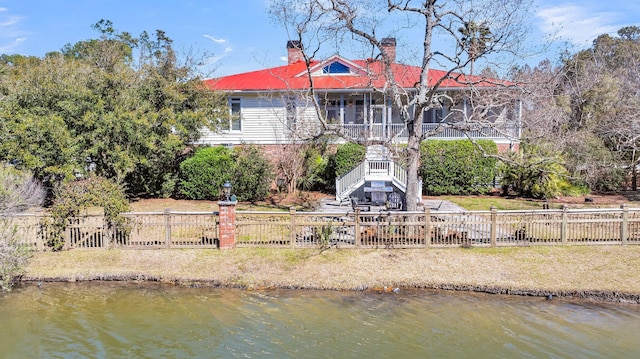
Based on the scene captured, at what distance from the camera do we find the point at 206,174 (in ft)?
68.1

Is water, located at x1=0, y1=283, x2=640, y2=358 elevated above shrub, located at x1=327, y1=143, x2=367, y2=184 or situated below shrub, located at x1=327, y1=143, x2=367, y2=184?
below

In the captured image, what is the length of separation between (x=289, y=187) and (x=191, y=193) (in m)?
4.44

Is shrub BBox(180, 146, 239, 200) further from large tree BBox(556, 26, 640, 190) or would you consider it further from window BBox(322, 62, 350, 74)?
large tree BBox(556, 26, 640, 190)

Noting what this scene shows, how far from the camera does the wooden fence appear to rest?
13180 millimetres

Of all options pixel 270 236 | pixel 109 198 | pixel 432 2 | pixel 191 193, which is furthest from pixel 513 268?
pixel 191 193

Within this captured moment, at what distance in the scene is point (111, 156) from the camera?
18219 mm

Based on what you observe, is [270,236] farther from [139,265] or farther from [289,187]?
[289,187]

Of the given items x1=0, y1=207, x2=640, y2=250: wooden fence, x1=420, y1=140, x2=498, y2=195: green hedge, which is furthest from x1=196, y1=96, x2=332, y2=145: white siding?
x1=0, y1=207, x2=640, y2=250: wooden fence

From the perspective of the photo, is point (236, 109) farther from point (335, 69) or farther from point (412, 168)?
point (412, 168)

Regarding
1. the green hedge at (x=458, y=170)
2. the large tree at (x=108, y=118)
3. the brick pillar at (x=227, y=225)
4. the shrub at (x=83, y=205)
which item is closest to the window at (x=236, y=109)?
the large tree at (x=108, y=118)

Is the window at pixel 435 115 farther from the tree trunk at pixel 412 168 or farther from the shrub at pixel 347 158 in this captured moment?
the tree trunk at pixel 412 168

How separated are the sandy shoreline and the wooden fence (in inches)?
11.9

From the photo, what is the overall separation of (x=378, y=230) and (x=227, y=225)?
420 cm

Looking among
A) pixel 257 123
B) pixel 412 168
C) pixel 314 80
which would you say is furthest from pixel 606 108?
pixel 257 123
